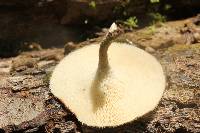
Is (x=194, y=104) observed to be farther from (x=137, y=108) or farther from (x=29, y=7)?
(x=29, y=7)

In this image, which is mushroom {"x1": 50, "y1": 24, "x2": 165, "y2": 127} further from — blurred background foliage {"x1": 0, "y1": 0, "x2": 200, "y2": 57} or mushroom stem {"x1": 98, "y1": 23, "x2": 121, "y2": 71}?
blurred background foliage {"x1": 0, "y1": 0, "x2": 200, "y2": 57}

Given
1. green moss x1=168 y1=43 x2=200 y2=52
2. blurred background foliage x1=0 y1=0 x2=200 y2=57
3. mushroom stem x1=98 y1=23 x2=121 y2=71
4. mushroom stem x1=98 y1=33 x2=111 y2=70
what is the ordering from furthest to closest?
blurred background foliage x1=0 y1=0 x2=200 y2=57 < green moss x1=168 y1=43 x2=200 y2=52 < mushroom stem x1=98 y1=33 x2=111 y2=70 < mushroom stem x1=98 y1=23 x2=121 y2=71

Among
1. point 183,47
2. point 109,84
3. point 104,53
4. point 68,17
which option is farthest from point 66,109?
point 68,17

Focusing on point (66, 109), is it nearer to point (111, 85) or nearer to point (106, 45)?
point (111, 85)

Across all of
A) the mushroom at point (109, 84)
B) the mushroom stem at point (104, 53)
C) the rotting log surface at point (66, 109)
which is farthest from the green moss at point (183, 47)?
the mushroom stem at point (104, 53)

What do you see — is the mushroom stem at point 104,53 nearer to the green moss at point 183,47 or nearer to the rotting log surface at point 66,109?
the rotting log surface at point 66,109

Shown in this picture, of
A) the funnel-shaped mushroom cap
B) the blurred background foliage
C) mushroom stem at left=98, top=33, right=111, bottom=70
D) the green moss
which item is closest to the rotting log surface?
the green moss
